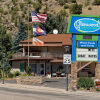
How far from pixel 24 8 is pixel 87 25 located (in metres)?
91.1

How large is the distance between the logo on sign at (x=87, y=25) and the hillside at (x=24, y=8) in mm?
74202

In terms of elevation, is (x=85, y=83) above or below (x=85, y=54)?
below

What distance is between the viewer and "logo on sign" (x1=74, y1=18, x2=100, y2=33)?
1346 inches

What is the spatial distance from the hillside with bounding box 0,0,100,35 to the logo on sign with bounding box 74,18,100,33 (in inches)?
2921

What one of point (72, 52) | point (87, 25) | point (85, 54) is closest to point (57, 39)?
point (72, 52)

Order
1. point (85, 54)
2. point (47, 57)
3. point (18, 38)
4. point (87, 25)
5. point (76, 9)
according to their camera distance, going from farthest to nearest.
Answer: point (76, 9), point (18, 38), point (47, 57), point (85, 54), point (87, 25)

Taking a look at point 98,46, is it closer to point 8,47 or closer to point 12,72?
point 12,72

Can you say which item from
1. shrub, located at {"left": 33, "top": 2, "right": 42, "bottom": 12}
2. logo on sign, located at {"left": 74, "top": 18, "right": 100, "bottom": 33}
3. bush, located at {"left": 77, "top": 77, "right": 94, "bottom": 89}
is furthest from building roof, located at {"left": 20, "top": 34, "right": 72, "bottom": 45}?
shrub, located at {"left": 33, "top": 2, "right": 42, "bottom": 12}

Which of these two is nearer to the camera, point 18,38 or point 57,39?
point 57,39

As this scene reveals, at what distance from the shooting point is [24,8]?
123 m

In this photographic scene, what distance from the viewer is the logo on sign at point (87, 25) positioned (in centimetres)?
3419

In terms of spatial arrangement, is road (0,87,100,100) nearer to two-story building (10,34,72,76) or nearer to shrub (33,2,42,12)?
two-story building (10,34,72,76)

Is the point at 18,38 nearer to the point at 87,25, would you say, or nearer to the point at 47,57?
the point at 47,57

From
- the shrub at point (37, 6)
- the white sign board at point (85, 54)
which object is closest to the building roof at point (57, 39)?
the white sign board at point (85, 54)
